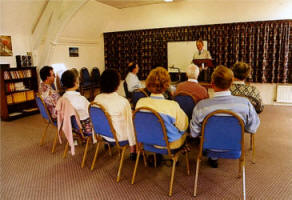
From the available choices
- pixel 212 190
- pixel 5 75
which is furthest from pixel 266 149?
pixel 5 75

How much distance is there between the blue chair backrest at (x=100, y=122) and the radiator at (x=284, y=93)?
5147 mm

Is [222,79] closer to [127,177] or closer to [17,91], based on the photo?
[127,177]

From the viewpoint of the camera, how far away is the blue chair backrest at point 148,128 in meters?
2.20

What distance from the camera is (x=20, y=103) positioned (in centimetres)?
602

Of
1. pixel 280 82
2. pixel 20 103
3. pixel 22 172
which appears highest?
pixel 280 82

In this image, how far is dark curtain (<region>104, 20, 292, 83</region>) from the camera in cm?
591

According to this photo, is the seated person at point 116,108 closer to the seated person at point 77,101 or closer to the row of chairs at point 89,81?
the seated person at point 77,101

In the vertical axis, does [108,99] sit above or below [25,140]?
above

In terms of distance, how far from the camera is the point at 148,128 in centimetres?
227

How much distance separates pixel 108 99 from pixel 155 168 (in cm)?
101

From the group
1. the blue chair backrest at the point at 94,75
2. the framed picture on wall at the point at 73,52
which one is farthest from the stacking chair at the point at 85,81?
the framed picture on wall at the point at 73,52

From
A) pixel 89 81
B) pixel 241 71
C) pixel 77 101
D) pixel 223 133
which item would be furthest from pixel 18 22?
pixel 223 133

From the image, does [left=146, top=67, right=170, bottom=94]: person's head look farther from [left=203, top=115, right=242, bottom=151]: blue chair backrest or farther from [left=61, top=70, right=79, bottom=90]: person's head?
[left=61, top=70, right=79, bottom=90]: person's head

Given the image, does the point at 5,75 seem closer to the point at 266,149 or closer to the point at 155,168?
the point at 155,168
